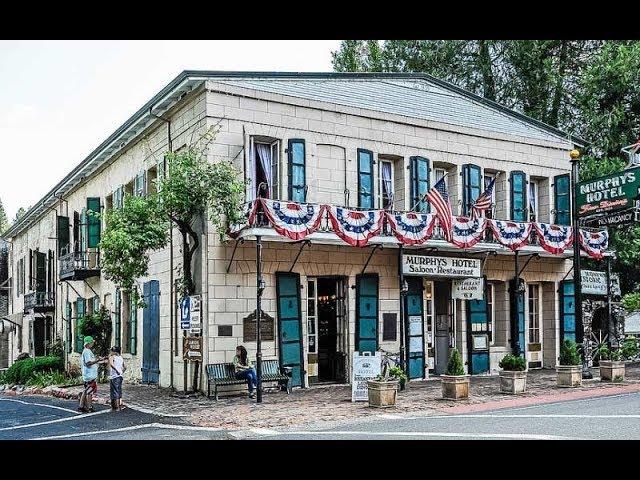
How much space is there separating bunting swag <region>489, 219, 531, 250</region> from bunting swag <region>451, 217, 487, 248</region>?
45cm

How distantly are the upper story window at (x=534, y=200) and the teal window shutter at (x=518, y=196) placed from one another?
519 mm

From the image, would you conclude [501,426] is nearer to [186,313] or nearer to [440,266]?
[186,313]

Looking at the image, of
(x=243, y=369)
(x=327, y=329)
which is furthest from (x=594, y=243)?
(x=243, y=369)

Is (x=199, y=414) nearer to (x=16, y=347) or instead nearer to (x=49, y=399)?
(x=49, y=399)

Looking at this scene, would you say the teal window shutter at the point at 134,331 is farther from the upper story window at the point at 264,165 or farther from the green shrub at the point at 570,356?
the green shrub at the point at 570,356

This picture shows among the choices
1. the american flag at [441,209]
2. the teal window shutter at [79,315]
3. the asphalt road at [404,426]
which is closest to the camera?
the asphalt road at [404,426]

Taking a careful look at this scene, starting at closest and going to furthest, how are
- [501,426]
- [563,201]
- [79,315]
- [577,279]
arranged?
[501,426] → [577,279] → [563,201] → [79,315]

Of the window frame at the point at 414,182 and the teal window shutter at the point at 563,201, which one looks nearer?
the window frame at the point at 414,182

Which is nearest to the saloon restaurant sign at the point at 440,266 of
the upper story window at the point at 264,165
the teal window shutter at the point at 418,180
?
the teal window shutter at the point at 418,180

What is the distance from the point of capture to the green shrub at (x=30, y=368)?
84.9ft

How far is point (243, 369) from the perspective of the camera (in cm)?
1627

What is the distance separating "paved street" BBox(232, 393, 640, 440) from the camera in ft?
33.4

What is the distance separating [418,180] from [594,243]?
6352 millimetres

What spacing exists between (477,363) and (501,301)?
7.18 feet
